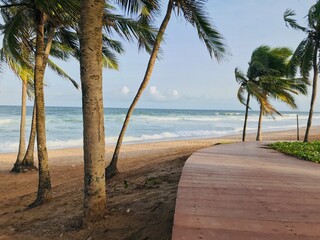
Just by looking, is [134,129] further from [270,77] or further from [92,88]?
[92,88]

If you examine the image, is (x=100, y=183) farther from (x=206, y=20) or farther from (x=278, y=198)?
(x=206, y=20)

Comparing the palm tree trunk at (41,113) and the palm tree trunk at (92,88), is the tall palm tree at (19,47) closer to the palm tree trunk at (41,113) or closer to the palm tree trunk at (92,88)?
the palm tree trunk at (41,113)

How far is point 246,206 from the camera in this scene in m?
3.10

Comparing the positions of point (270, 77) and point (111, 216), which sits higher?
point (270, 77)

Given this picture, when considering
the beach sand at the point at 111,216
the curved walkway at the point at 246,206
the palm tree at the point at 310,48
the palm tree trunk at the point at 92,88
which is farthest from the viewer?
the palm tree at the point at 310,48

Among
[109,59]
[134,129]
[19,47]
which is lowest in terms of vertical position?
[134,129]

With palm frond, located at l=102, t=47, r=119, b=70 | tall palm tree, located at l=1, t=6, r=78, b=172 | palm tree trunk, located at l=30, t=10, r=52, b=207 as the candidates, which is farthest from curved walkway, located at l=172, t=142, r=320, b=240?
palm frond, located at l=102, t=47, r=119, b=70

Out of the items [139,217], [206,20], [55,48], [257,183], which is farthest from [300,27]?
[139,217]

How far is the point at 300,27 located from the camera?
14.1 metres

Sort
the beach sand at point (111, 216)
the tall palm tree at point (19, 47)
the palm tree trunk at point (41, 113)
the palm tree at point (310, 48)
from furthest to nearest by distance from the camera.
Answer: the palm tree at point (310, 48)
the tall palm tree at point (19, 47)
the palm tree trunk at point (41, 113)
the beach sand at point (111, 216)

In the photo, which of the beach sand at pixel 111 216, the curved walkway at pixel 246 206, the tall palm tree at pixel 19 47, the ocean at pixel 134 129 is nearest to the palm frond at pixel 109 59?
the tall palm tree at pixel 19 47

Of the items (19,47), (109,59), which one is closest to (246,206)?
(19,47)

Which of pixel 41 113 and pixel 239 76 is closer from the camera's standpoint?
pixel 41 113

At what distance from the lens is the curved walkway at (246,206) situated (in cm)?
240
